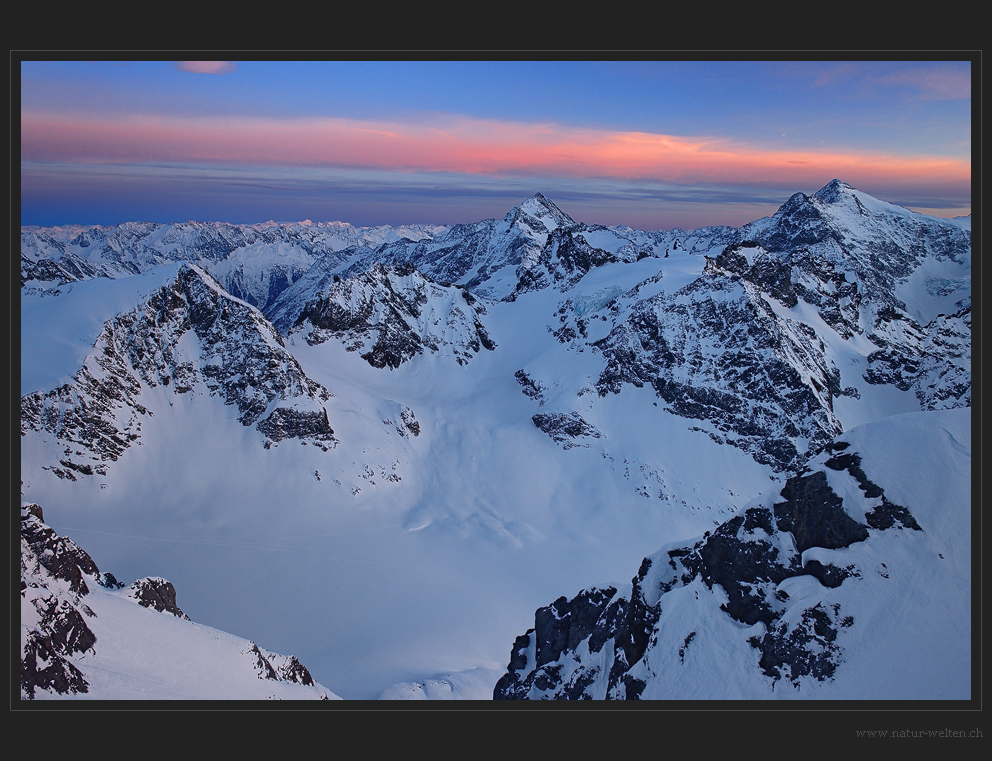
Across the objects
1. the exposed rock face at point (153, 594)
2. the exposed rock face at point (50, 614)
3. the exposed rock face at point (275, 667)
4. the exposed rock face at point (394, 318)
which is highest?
the exposed rock face at point (394, 318)

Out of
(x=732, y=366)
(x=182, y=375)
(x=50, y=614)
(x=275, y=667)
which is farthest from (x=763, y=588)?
(x=182, y=375)

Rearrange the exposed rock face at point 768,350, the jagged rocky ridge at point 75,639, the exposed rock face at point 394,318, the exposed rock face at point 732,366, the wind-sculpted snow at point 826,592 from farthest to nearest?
the exposed rock face at point 394,318 < the exposed rock face at point 768,350 < the exposed rock face at point 732,366 < the jagged rocky ridge at point 75,639 < the wind-sculpted snow at point 826,592

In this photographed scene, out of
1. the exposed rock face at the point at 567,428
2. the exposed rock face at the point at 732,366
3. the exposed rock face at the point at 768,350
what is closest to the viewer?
the exposed rock face at the point at 732,366

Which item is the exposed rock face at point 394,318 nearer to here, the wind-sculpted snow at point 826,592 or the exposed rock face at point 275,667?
the exposed rock face at point 275,667

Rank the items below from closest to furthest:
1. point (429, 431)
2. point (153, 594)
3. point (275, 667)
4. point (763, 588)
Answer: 1. point (763, 588)
2. point (275, 667)
3. point (153, 594)
4. point (429, 431)

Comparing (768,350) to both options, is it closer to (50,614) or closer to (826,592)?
(826,592)

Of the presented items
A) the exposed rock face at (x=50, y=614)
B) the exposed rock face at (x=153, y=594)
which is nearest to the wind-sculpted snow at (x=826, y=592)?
the exposed rock face at (x=50, y=614)

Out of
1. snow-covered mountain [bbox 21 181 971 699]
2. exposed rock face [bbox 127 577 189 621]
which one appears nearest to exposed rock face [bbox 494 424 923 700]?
snow-covered mountain [bbox 21 181 971 699]
